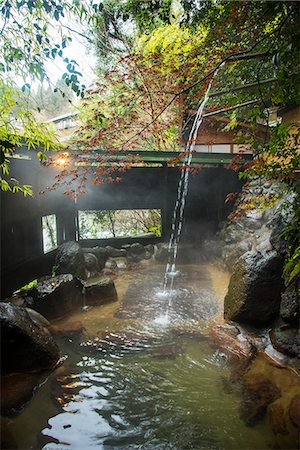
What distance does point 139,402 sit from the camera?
320 centimetres

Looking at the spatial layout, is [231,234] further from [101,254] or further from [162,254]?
[101,254]

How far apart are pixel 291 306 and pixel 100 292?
3949 mm

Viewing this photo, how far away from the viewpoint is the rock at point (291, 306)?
411cm

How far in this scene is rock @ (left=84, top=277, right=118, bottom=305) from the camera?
5.94 m

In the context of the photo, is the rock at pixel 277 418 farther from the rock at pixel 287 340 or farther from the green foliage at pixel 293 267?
the green foliage at pixel 293 267

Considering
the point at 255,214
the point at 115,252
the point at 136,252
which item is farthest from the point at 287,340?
the point at 115,252

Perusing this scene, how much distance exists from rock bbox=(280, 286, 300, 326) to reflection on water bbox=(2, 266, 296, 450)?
2.77ft

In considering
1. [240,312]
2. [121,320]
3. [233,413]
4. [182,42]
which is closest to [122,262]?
[121,320]

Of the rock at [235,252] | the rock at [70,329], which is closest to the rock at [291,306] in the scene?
the rock at [235,252]

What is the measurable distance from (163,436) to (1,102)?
14.2ft

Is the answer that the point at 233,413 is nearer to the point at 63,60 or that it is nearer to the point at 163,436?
the point at 163,436

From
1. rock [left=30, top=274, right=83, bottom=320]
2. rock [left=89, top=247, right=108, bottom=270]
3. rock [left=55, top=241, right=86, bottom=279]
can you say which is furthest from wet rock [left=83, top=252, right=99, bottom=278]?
rock [left=30, top=274, right=83, bottom=320]

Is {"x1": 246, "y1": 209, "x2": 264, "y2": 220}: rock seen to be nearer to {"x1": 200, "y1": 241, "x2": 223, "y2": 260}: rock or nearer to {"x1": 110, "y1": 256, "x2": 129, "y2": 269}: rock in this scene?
{"x1": 200, "y1": 241, "x2": 223, "y2": 260}: rock

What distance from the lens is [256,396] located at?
3193mm
